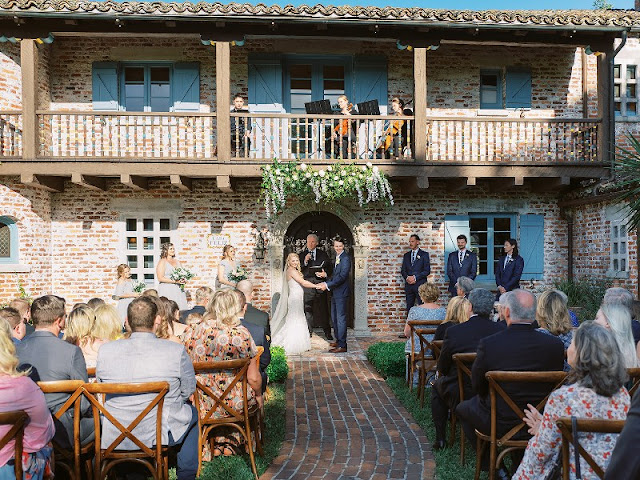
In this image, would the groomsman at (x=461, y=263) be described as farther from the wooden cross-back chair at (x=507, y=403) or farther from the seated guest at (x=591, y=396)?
the seated guest at (x=591, y=396)

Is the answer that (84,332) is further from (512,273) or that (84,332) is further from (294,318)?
(512,273)

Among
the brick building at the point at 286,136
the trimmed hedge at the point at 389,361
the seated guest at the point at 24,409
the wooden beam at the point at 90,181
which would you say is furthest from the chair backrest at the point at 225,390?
the wooden beam at the point at 90,181

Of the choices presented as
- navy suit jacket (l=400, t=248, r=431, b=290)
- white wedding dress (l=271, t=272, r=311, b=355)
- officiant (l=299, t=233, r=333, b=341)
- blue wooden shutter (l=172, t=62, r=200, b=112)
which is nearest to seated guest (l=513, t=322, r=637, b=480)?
white wedding dress (l=271, t=272, r=311, b=355)

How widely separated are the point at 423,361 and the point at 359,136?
17.8ft

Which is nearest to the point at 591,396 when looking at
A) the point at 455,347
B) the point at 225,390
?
the point at 455,347

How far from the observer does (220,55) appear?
9.56 metres

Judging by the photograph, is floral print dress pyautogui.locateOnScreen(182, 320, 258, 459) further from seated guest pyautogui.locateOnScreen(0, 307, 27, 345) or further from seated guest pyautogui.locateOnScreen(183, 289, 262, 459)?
seated guest pyautogui.locateOnScreen(0, 307, 27, 345)

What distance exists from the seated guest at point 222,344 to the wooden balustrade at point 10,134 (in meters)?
7.10

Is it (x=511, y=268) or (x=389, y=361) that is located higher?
(x=511, y=268)

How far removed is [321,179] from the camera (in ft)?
31.9

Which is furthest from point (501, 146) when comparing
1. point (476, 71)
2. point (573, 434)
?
point (573, 434)

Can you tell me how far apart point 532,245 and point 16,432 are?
1054 centimetres

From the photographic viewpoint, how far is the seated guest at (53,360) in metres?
3.47

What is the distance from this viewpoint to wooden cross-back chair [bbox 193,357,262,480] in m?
3.87
